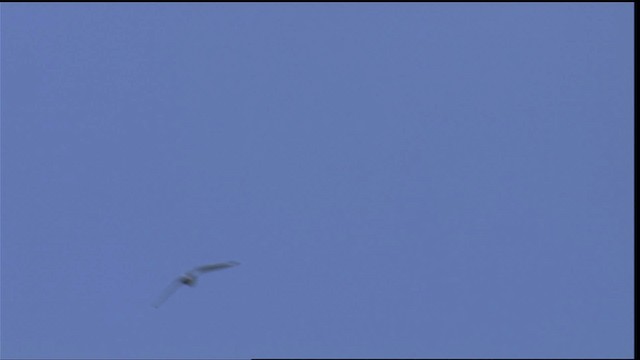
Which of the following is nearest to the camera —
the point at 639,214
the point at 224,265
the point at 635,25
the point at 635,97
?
the point at 639,214

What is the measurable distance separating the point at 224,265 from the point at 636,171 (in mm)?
6754

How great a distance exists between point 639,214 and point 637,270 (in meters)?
0.88

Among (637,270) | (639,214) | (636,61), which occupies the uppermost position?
(636,61)

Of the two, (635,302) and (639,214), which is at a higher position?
(639,214)

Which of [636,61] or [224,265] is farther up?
[636,61]

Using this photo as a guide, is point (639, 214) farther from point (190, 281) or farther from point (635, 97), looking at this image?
point (190, 281)

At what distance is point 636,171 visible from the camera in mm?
15117

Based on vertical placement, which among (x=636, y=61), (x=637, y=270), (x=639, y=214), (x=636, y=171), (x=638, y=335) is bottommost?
(x=638, y=335)

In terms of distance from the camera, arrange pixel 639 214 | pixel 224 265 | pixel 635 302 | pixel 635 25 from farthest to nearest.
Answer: pixel 224 265 → pixel 635 25 → pixel 639 214 → pixel 635 302

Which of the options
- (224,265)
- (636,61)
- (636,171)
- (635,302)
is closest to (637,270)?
(635,302)

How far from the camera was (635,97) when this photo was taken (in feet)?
48.2

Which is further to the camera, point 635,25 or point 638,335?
point 635,25

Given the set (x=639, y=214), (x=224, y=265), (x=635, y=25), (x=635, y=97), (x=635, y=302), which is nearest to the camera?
(x=635, y=302)

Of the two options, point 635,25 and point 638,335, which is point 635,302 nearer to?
point 638,335
